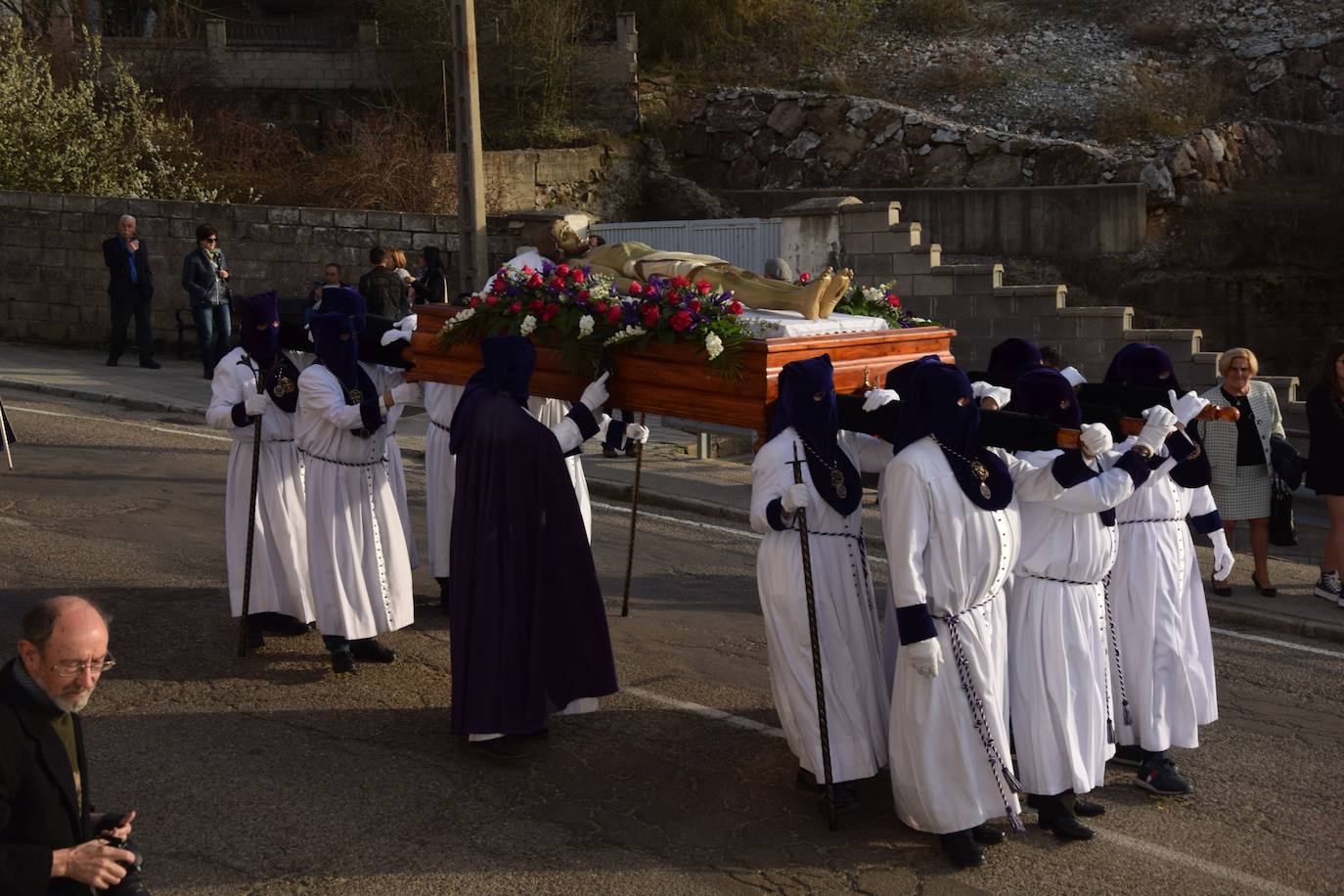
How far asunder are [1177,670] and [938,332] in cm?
222

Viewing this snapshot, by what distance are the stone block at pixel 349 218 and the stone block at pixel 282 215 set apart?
57 centimetres

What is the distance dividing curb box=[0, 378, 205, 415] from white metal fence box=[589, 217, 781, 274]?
19.5ft

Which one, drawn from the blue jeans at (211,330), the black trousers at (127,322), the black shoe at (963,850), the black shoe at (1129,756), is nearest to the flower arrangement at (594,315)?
Answer: the black shoe at (963,850)

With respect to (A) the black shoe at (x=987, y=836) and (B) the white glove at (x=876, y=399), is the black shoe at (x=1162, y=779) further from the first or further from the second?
(B) the white glove at (x=876, y=399)

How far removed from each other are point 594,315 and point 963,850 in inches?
125

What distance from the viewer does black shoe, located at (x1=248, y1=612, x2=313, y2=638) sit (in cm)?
912

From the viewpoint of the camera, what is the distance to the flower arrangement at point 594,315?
23.7 feet

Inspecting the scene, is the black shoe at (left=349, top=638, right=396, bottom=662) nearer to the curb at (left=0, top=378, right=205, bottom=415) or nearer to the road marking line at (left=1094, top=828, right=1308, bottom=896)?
the road marking line at (left=1094, top=828, right=1308, bottom=896)

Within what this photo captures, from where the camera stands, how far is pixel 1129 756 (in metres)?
7.30

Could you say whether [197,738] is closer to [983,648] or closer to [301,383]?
[301,383]

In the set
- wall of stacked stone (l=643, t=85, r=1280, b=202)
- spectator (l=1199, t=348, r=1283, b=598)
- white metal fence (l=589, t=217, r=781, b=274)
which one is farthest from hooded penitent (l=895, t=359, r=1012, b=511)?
wall of stacked stone (l=643, t=85, r=1280, b=202)

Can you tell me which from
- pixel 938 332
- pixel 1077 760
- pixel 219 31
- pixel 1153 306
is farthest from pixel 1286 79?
pixel 1077 760

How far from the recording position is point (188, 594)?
10.0 metres

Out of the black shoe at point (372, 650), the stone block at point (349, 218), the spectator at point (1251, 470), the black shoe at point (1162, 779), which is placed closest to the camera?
the black shoe at point (1162, 779)
